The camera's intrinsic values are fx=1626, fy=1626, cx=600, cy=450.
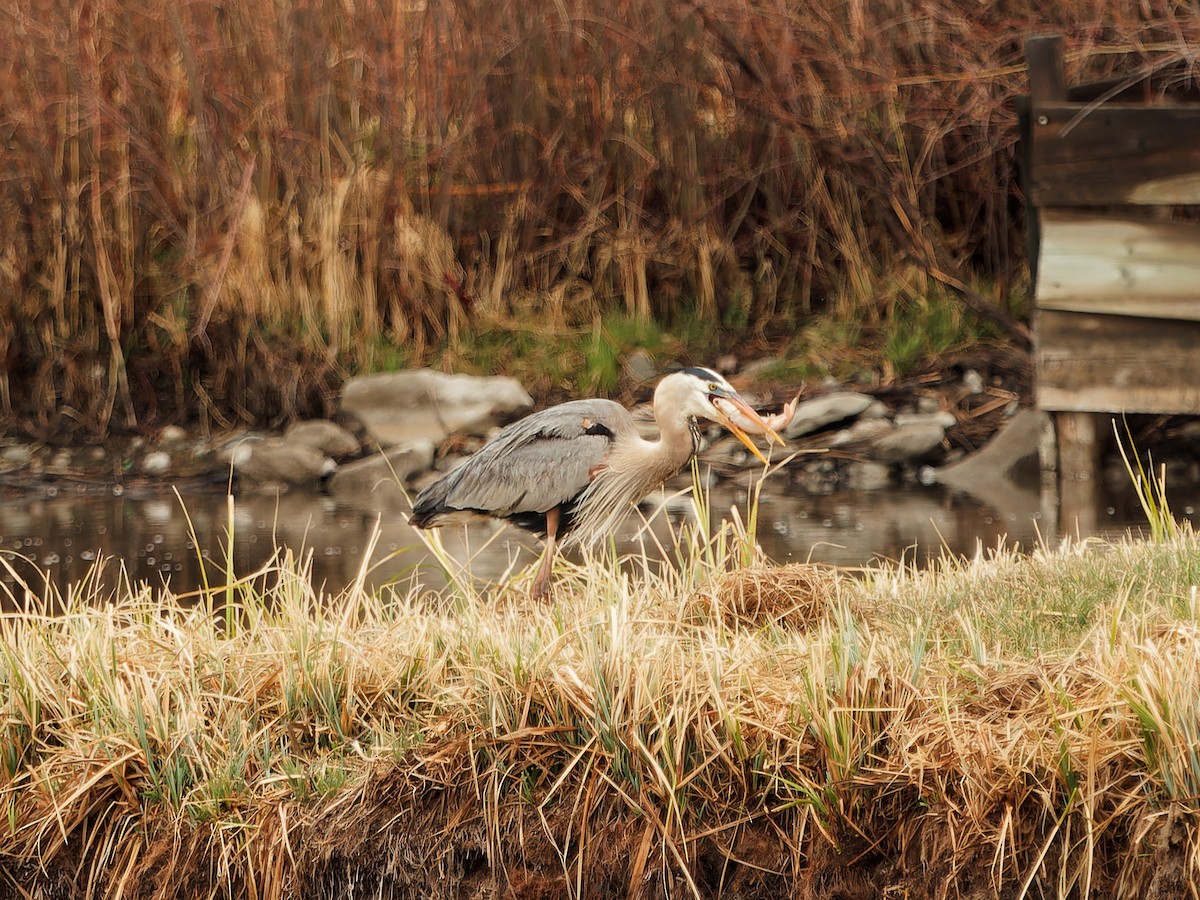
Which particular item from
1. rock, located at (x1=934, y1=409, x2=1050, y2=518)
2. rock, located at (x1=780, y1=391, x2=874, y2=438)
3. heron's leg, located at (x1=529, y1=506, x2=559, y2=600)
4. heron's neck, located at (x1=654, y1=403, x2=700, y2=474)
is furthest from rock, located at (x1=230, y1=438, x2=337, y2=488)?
heron's neck, located at (x1=654, y1=403, x2=700, y2=474)

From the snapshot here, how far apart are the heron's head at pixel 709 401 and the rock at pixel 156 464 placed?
14.9ft

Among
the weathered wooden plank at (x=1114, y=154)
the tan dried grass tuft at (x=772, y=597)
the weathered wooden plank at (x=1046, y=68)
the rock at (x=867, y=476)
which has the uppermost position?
the weathered wooden plank at (x=1046, y=68)

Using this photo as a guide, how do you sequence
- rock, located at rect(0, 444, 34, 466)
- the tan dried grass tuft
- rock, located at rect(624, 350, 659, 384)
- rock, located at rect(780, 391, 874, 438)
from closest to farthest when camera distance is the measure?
1. the tan dried grass tuft
2. rock, located at rect(780, 391, 874, 438)
3. rock, located at rect(0, 444, 34, 466)
4. rock, located at rect(624, 350, 659, 384)

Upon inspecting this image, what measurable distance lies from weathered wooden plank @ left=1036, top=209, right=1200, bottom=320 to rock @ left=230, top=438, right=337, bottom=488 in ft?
12.3

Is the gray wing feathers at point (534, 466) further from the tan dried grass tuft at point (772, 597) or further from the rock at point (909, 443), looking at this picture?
the rock at point (909, 443)

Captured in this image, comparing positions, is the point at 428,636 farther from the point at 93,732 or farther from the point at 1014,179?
the point at 1014,179

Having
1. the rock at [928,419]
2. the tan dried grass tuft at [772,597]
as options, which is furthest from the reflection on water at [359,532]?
the tan dried grass tuft at [772,597]

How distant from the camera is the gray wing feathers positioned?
16.2 feet

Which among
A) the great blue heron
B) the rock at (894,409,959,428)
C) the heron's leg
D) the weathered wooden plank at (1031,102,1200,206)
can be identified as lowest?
the rock at (894,409,959,428)

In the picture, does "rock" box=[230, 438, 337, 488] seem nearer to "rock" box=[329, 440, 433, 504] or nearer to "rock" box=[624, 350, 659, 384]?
"rock" box=[329, 440, 433, 504]

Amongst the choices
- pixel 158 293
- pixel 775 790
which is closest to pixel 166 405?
pixel 158 293

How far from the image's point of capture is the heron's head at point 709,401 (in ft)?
15.5

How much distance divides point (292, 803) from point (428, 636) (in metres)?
0.62

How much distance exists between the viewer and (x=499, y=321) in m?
9.27
